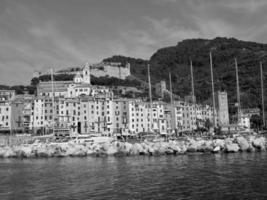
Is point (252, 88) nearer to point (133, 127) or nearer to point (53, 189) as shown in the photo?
point (133, 127)

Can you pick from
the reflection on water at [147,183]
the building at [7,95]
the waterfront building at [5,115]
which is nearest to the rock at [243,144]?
the reflection on water at [147,183]

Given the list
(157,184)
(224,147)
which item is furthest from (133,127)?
(157,184)

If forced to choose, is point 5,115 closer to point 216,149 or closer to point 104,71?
point 216,149

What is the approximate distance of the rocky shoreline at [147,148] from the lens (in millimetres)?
46906

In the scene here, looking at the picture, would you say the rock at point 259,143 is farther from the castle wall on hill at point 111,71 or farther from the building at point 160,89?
the castle wall on hill at point 111,71

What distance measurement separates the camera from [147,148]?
4888 cm

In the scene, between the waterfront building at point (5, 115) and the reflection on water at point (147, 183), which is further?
the waterfront building at point (5, 115)

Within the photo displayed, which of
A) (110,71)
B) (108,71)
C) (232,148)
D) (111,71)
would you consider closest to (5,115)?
(232,148)

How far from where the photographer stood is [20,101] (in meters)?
92.6

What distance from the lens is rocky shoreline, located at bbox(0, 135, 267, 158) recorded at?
154 feet

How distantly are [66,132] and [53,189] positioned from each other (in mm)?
52979

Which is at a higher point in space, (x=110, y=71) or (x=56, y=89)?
(x=110, y=71)

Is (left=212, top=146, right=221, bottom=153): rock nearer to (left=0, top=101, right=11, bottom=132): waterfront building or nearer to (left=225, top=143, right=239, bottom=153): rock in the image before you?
(left=225, top=143, right=239, bottom=153): rock

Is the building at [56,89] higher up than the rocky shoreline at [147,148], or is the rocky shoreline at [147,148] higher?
the building at [56,89]
